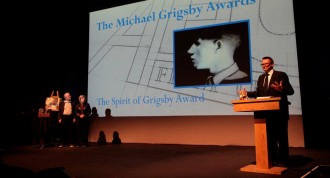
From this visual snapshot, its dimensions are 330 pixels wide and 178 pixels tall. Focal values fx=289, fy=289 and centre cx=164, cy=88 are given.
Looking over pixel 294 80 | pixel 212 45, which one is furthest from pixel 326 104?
pixel 212 45

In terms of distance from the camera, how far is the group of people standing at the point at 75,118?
20.0 ft

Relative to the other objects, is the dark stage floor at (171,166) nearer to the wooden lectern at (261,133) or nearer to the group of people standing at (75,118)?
the wooden lectern at (261,133)

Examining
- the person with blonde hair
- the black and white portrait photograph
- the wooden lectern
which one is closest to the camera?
the wooden lectern

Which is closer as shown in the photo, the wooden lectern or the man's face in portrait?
the wooden lectern

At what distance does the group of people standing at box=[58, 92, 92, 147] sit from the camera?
6.09 metres

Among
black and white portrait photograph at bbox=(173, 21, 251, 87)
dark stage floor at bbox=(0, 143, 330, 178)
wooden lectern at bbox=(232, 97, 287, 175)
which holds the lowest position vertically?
dark stage floor at bbox=(0, 143, 330, 178)

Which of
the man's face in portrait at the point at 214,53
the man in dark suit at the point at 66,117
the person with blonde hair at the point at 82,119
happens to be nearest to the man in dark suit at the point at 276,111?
the man's face in portrait at the point at 214,53

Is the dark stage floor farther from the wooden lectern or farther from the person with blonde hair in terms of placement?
the person with blonde hair

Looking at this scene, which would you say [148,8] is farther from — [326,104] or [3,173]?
[3,173]

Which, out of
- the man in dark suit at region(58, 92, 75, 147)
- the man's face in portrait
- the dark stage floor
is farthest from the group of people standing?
the man's face in portrait

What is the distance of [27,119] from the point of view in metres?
6.79

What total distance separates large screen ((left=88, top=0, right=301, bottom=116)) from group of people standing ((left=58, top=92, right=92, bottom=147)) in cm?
38

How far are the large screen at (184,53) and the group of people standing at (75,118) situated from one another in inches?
15.0

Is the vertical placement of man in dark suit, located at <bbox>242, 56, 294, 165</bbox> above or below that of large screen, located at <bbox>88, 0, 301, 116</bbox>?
below
